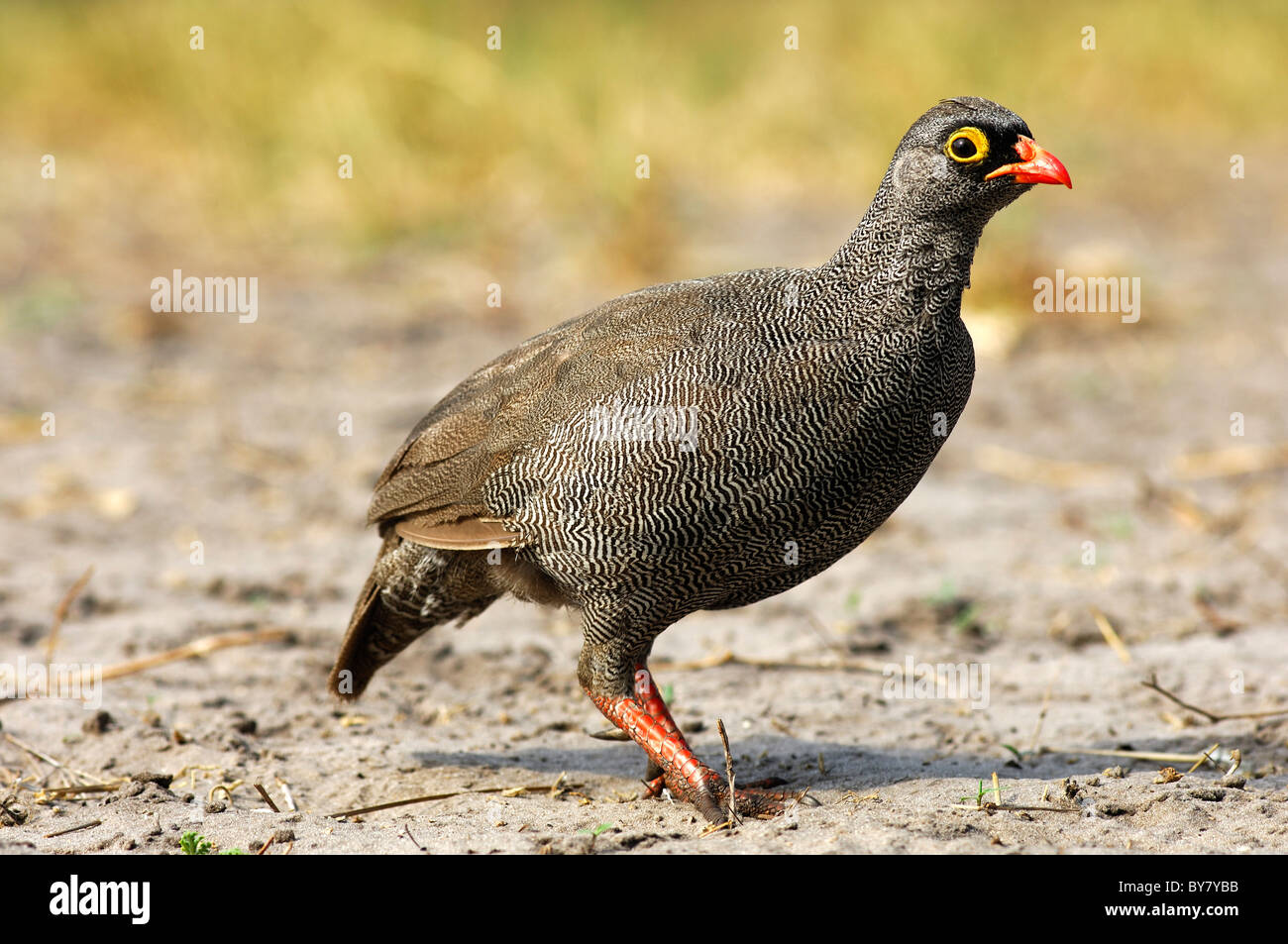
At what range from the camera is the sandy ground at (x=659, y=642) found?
13.0 feet

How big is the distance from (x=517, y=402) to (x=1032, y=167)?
1.66 metres

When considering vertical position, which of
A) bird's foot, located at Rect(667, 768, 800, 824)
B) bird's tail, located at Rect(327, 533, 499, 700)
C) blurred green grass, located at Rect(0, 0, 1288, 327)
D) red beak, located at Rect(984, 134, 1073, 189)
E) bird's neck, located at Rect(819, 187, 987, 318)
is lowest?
bird's foot, located at Rect(667, 768, 800, 824)

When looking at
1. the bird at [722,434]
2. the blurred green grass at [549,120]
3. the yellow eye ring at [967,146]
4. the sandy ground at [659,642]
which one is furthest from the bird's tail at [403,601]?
the blurred green grass at [549,120]

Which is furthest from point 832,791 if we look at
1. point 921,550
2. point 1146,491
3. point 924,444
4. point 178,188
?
point 178,188

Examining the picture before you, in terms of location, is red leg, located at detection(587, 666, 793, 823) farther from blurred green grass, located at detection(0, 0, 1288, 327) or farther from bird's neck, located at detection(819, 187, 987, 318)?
blurred green grass, located at detection(0, 0, 1288, 327)

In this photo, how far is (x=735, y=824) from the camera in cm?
388

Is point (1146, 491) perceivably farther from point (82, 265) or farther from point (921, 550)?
point (82, 265)

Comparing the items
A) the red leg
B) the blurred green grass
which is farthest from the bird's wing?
the blurred green grass

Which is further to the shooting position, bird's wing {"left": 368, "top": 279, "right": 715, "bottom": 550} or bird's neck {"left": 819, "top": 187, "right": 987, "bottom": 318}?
bird's wing {"left": 368, "top": 279, "right": 715, "bottom": 550}

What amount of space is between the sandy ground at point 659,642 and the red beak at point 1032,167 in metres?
1.75

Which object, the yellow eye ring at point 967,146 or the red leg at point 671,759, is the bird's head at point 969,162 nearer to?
the yellow eye ring at point 967,146

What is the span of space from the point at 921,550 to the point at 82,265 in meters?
7.43

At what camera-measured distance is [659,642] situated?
6.04m

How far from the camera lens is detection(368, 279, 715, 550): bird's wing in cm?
409
